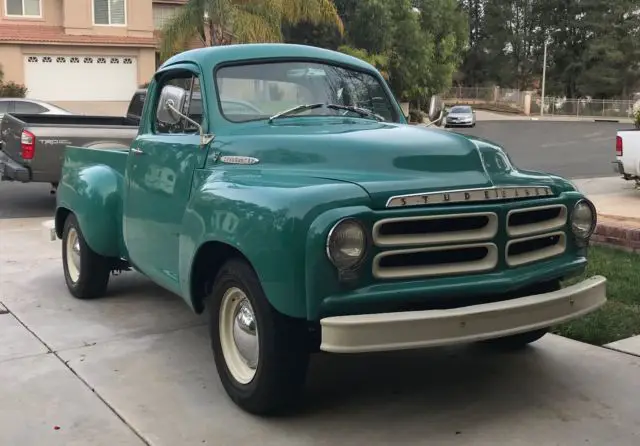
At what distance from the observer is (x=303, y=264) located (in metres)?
3.54

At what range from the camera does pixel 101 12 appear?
104 ft

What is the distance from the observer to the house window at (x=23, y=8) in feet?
102

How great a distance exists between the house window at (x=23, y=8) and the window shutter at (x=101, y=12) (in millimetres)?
2229

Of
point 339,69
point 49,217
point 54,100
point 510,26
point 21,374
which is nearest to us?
point 21,374

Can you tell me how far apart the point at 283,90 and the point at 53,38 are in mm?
28284

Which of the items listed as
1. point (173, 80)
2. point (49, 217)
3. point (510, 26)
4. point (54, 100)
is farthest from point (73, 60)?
point (510, 26)

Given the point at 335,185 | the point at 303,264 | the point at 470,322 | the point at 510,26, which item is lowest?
the point at 470,322

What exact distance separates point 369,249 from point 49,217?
28.7ft

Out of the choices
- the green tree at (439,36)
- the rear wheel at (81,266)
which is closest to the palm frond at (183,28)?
the rear wheel at (81,266)

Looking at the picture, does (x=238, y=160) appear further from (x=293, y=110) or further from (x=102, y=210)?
(x=102, y=210)

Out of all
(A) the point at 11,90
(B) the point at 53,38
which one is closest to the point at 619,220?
(A) the point at 11,90

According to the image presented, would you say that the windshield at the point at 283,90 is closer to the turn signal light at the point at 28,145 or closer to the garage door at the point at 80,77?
the turn signal light at the point at 28,145

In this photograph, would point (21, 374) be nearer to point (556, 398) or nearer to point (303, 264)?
point (303, 264)

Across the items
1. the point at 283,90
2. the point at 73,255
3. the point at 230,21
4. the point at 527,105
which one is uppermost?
the point at 230,21
